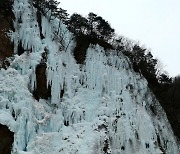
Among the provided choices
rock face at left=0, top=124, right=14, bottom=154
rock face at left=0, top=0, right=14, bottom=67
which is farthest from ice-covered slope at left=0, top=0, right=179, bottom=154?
rock face at left=0, top=0, right=14, bottom=67

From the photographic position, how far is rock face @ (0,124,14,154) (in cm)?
2135

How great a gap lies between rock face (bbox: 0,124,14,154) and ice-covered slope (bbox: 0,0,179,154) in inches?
11.2

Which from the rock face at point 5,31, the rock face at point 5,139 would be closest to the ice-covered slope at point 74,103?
the rock face at point 5,139

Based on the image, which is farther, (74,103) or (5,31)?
(5,31)

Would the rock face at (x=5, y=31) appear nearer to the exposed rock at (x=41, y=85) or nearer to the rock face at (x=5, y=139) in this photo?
the exposed rock at (x=41, y=85)

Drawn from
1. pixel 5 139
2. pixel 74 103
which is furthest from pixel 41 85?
pixel 5 139

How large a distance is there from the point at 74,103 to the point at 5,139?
6.79 metres

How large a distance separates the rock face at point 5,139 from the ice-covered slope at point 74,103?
29cm

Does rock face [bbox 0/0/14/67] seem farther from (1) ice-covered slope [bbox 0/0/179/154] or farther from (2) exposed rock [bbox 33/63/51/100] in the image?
(2) exposed rock [bbox 33/63/51/100]

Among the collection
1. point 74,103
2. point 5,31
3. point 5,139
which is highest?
point 5,31

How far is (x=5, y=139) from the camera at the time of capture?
2181 centimetres

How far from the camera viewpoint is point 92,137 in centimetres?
2550

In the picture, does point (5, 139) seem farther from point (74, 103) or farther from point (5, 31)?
point (5, 31)

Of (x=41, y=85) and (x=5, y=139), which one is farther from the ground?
(x=41, y=85)
